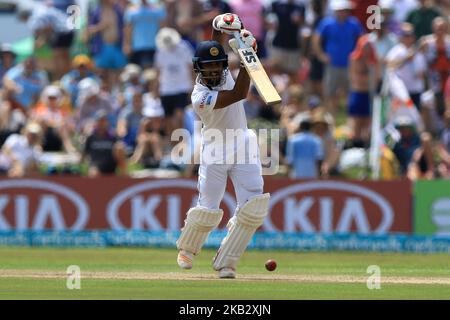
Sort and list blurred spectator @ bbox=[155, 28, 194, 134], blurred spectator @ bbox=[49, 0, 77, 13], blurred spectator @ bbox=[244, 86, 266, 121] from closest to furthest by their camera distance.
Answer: blurred spectator @ bbox=[244, 86, 266, 121]
blurred spectator @ bbox=[155, 28, 194, 134]
blurred spectator @ bbox=[49, 0, 77, 13]

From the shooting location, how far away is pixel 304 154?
17391 mm

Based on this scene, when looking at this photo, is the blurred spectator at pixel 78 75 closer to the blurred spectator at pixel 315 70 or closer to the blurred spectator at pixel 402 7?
the blurred spectator at pixel 315 70

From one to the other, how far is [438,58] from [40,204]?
19.6 feet

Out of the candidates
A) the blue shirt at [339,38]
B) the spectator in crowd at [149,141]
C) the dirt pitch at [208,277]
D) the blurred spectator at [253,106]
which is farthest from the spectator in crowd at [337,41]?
the dirt pitch at [208,277]

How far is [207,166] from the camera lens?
11008 millimetres

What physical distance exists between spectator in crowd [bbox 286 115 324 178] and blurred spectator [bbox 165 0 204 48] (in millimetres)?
3110

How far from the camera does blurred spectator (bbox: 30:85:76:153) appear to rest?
18.6m

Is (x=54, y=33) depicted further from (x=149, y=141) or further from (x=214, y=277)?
(x=214, y=277)

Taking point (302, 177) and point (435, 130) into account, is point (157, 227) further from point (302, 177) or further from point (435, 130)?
point (435, 130)

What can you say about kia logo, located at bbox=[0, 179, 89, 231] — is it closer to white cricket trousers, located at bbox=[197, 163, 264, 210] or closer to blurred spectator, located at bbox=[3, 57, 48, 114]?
blurred spectator, located at bbox=[3, 57, 48, 114]

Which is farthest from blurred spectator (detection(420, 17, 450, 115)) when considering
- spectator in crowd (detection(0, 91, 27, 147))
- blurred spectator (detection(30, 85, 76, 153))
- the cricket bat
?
the cricket bat

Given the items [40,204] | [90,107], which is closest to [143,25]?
[90,107]

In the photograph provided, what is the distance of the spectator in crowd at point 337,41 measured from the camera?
61.5 ft
